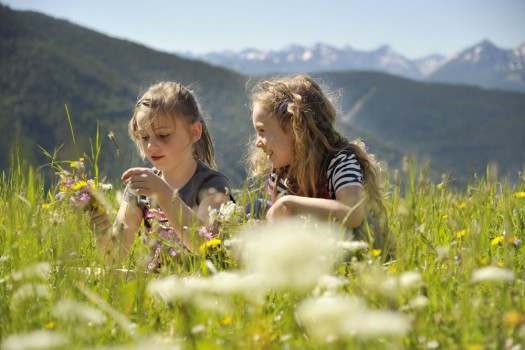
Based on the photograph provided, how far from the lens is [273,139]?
4.18m

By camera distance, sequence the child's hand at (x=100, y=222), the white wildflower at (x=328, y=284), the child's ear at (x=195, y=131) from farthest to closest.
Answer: the child's ear at (x=195, y=131) → the child's hand at (x=100, y=222) → the white wildflower at (x=328, y=284)

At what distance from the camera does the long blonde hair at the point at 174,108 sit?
425 cm

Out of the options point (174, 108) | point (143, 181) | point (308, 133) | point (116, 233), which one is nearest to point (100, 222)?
point (143, 181)

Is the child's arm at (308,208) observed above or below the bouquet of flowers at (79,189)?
below

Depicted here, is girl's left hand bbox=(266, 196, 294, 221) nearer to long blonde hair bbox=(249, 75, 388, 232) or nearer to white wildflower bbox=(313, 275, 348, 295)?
long blonde hair bbox=(249, 75, 388, 232)

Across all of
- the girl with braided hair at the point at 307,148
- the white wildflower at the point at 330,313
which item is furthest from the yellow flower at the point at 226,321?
the girl with braided hair at the point at 307,148

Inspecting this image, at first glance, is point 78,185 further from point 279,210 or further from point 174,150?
point 174,150

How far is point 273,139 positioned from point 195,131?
0.63 metres

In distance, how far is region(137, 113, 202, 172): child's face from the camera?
4.16m

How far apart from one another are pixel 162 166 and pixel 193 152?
0.47 metres

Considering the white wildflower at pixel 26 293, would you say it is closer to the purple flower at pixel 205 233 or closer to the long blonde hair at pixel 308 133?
the purple flower at pixel 205 233

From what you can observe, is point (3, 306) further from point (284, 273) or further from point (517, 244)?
point (517, 244)

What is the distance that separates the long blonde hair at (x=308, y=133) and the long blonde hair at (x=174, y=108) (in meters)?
0.46

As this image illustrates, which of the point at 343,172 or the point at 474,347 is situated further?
the point at 343,172
